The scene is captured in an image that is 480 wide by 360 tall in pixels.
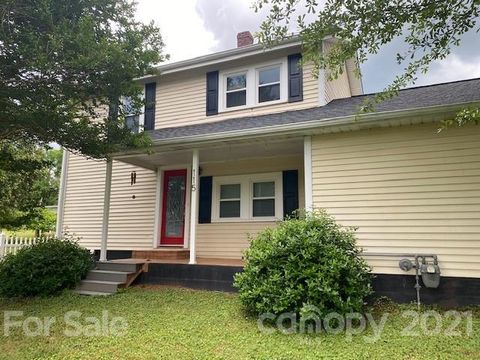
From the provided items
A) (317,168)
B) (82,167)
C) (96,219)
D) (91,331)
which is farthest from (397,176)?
(82,167)

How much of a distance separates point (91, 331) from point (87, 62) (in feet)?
14.0

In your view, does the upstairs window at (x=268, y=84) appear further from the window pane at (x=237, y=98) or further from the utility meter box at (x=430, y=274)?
the utility meter box at (x=430, y=274)

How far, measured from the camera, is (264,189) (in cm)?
871

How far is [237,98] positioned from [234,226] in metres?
3.45

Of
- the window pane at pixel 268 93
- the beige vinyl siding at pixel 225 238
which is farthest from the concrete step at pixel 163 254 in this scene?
the window pane at pixel 268 93

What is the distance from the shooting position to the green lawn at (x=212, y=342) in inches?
161

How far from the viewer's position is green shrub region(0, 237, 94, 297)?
22.8 ft

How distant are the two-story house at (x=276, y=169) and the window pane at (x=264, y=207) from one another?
0.03 m

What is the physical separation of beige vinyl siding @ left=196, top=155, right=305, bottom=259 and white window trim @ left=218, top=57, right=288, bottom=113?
1.52 metres

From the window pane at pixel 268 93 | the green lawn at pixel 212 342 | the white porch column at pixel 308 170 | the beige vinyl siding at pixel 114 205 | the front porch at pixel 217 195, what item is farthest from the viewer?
the beige vinyl siding at pixel 114 205

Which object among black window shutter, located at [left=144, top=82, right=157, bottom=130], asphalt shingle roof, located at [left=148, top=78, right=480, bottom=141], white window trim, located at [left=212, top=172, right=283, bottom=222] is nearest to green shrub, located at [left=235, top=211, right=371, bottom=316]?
asphalt shingle roof, located at [left=148, top=78, right=480, bottom=141]

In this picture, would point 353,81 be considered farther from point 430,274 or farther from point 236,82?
point 430,274

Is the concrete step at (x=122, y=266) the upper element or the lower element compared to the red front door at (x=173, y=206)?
lower

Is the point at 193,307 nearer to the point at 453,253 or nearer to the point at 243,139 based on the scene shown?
the point at 243,139
